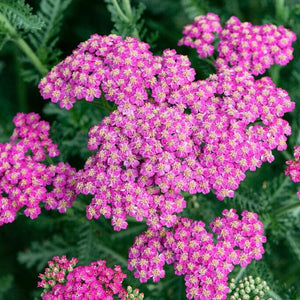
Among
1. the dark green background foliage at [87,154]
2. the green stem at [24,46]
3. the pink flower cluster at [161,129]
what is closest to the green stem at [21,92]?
the dark green background foliage at [87,154]

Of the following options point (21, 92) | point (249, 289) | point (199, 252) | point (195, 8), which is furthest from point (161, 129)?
point (21, 92)

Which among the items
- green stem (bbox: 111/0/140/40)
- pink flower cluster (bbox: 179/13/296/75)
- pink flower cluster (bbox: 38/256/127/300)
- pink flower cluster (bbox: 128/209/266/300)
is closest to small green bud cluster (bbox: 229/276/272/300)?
pink flower cluster (bbox: 128/209/266/300)

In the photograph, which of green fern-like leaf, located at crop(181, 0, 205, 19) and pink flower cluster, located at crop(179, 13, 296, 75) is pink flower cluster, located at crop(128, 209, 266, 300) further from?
green fern-like leaf, located at crop(181, 0, 205, 19)

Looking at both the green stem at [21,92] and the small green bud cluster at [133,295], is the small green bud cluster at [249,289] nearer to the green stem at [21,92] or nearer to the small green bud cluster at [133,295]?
the small green bud cluster at [133,295]

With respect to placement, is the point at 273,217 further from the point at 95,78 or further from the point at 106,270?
the point at 95,78

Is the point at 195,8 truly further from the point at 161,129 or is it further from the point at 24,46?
the point at 161,129
